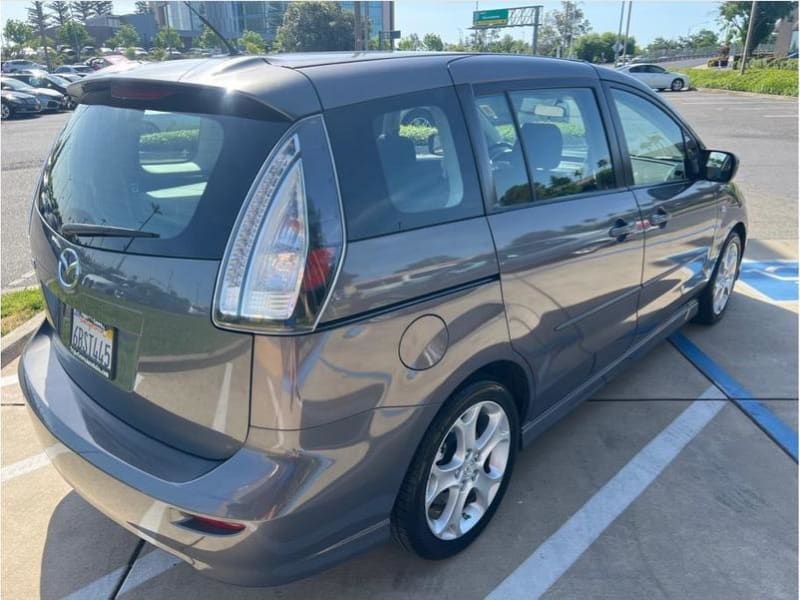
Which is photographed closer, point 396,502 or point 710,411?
point 396,502

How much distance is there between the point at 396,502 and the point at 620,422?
1.75 metres

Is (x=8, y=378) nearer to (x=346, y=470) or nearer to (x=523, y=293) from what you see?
(x=346, y=470)

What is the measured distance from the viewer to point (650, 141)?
355cm

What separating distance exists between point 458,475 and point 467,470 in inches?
2.0

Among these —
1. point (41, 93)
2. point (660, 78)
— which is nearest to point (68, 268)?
point (41, 93)

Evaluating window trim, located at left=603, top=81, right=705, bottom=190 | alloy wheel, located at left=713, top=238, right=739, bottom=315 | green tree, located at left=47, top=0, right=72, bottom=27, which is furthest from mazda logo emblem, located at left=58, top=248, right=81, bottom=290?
green tree, located at left=47, top=0, right=72, bottom=27

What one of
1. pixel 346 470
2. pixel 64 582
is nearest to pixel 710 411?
pixel 346 470

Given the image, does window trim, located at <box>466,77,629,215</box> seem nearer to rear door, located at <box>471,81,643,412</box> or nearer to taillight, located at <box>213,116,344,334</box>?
rear door, located at <box>471,81,643,412</box>

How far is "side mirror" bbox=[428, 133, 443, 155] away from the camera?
221 centimetres

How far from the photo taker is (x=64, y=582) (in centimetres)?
238

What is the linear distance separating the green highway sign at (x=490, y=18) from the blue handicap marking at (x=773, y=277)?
40.5 m

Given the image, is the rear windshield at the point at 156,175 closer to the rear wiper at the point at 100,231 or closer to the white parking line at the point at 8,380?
the rear wiper at the point at 100,231

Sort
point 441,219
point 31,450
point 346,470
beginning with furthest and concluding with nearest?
point 31,450
point 441,219
point 346,470

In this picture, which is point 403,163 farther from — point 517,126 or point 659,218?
point 659,218
